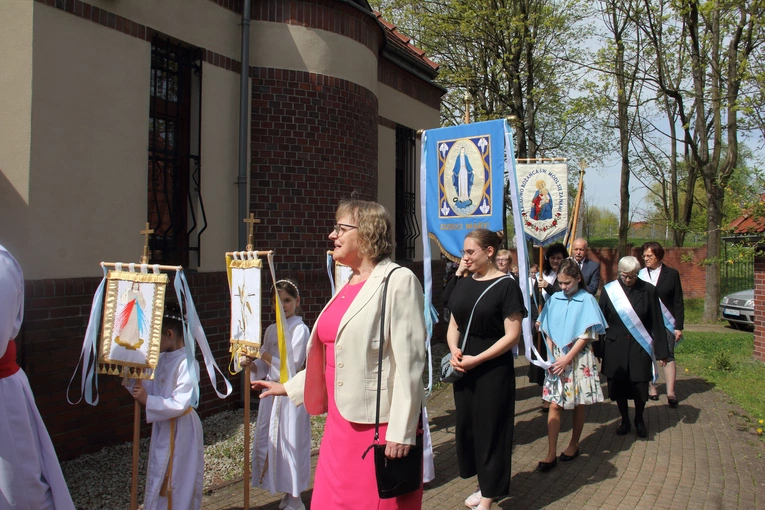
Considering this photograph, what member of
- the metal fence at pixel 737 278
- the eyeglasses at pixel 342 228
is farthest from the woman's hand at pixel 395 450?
the metal fence at pixel 737 278

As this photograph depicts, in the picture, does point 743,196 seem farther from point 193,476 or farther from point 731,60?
point 193,476

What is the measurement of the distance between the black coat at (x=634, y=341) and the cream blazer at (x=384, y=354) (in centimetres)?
442

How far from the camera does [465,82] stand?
21297 millimetres

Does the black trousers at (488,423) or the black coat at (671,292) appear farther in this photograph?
the black coat at (671,292)

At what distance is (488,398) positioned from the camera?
4520 millimetres

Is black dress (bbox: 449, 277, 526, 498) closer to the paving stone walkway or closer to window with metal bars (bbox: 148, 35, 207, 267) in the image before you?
the paving stone walkway

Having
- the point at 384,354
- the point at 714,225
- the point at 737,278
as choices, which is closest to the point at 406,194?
the point at 714,225

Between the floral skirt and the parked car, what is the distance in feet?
39.0

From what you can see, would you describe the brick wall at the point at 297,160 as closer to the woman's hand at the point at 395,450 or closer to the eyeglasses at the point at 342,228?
the eyeglasses at the point at 342,228

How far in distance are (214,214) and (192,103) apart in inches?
48.8

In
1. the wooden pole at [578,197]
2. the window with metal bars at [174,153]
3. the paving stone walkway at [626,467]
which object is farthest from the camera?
the wooden pole at [578,197]

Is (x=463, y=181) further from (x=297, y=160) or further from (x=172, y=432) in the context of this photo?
(x=172, y=432)

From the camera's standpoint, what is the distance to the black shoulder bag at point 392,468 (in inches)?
109

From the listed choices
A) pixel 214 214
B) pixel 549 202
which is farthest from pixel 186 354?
pixel 549 202
